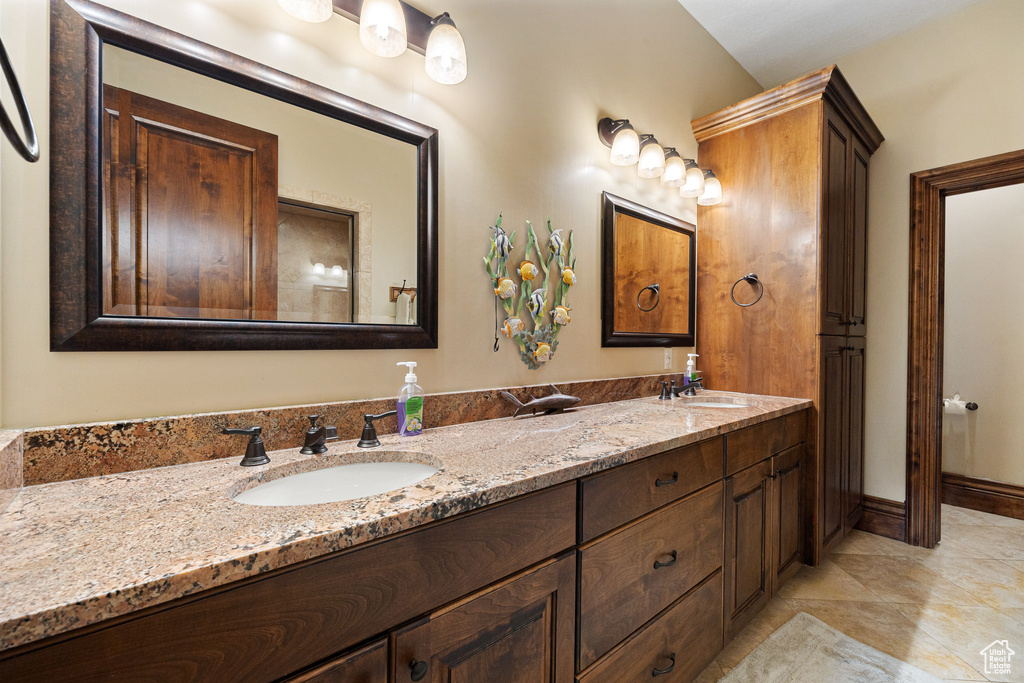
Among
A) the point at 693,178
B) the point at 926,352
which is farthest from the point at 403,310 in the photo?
the point at 926,352

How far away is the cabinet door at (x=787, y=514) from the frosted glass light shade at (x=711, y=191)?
1270mm

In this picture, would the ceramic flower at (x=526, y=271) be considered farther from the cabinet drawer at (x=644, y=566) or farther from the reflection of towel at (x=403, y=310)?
the cabinet drawer at (x=644, y=566)

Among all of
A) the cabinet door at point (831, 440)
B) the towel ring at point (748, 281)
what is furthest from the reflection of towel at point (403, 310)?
the cabinet door at point (831, 440)

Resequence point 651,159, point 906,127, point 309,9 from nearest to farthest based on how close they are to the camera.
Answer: point 309,9
point 651,159
point 906,127

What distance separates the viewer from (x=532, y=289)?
1639 mm

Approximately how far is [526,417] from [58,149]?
130cm

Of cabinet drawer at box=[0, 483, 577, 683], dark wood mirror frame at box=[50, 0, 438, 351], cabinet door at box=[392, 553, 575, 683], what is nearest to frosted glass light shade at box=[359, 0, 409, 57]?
dark wood mirror frame at box=[50, 0, 438, 351]

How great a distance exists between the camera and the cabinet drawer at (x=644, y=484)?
1018 millimetres

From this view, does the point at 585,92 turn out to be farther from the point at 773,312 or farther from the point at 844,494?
the point at 844,494

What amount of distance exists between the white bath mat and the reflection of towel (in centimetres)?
152

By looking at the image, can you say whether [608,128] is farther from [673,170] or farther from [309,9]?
[309,9]

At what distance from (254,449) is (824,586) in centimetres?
239

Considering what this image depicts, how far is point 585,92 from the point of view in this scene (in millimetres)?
1889

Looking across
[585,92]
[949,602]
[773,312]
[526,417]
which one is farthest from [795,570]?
[585,92]
